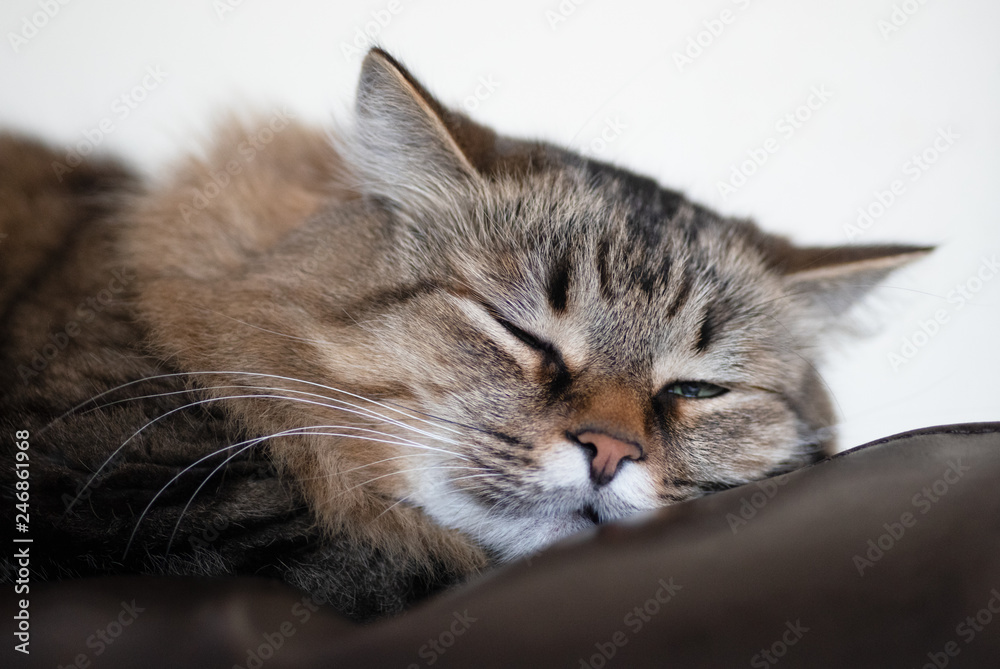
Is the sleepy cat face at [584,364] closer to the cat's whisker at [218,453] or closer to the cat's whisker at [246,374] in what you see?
the cat's whisker at [246,374]

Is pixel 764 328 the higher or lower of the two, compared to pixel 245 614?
higher

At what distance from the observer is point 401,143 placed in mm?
1090

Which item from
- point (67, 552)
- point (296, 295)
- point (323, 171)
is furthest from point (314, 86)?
point (67, 552)

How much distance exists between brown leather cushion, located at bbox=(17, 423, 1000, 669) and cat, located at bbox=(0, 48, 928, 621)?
159mm

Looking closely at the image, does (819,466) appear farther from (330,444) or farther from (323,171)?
(323,171)

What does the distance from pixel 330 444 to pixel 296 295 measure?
0.77ft

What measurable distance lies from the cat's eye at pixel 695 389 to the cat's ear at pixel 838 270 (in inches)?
9.9

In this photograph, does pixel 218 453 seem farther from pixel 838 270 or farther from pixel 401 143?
pixel 838 270

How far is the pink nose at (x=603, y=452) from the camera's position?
35.0 inches

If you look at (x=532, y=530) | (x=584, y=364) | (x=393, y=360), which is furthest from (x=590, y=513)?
(x=393, y=360)

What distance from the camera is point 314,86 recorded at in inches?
61.9

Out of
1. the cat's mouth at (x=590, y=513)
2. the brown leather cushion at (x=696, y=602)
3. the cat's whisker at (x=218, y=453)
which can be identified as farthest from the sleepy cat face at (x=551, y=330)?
the brown leather cushion at (x=696, y=602)

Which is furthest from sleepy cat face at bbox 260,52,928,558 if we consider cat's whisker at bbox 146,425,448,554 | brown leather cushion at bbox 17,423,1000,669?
brown leather cushion at bbox 17,423,1000,669

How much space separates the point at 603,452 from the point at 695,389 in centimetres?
27
